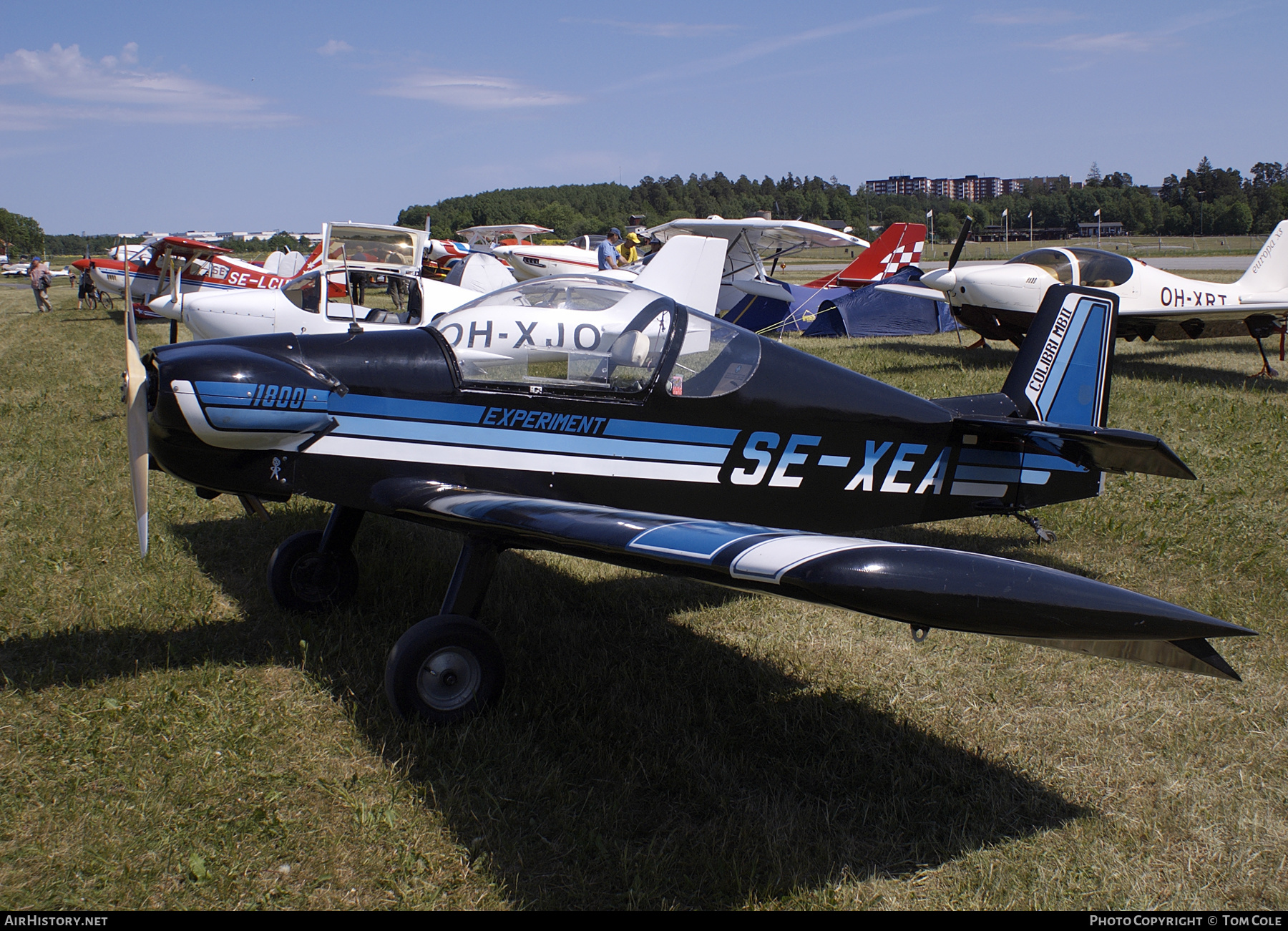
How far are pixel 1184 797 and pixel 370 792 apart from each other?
10.4 feet

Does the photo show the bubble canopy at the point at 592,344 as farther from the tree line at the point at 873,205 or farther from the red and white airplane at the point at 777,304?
the tree line at the point at 873,205

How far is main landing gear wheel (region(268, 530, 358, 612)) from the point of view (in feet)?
15.9

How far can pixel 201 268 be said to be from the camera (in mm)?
17438

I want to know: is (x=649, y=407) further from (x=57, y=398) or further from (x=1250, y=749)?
(x=57, y=398)

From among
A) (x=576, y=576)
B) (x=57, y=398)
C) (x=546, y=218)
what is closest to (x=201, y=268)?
(x=57, y=398)

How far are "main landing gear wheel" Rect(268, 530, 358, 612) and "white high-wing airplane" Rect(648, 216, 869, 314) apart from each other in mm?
12564

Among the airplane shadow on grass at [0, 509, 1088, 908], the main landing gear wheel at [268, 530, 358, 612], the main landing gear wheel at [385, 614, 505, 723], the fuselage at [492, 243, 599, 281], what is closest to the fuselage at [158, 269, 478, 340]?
the main landing gear wheel at [268, 530, 358, 612]

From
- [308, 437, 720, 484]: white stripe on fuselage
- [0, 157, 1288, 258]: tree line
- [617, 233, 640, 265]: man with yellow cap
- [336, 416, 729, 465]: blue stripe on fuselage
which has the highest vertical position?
[0, 157, 1288, 258]: tree line

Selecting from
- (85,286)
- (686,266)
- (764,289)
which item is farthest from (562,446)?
(85,286)

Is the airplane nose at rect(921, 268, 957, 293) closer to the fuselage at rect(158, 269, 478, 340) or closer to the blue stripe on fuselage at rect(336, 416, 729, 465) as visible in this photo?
the fuselage at rect(158, 269, 478, 340)

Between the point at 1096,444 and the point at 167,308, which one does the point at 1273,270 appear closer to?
the point at 1096,444

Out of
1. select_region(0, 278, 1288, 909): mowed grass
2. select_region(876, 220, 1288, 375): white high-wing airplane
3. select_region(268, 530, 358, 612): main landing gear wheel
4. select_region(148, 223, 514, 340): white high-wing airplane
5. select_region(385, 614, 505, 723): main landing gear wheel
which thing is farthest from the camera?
select_region(876, 220, 1288, 375): white high-wing airplane

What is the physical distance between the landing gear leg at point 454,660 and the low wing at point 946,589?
1.04m

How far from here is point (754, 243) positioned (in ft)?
58.5
